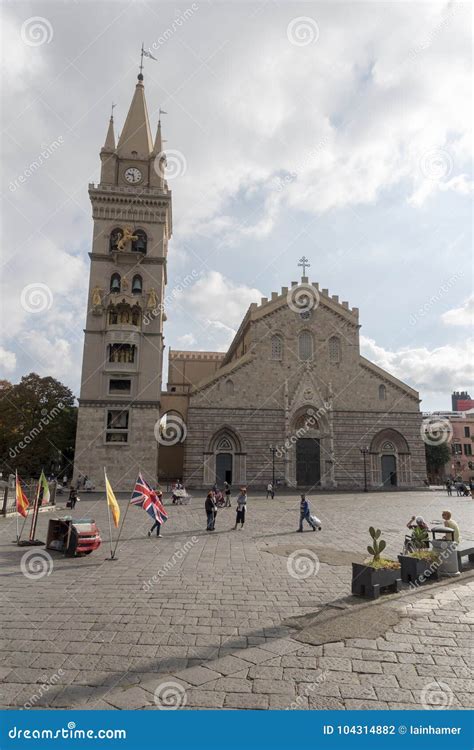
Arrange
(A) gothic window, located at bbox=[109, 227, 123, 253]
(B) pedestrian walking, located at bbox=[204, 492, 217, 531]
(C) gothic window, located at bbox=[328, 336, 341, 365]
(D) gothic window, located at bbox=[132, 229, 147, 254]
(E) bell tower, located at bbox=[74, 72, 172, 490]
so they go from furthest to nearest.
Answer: (C) gothic window, located at bbox=[328, 336, 341, 365] < (D) gothic window, located at bbox=[132, 229, 147, 254] < (A) gothic window, located at bbox=[109, 227, 123, 253] < (E) bell tower, located at bbox=[74, 72, 172, 490] < (B) pedestrian walking, located at bbox=[204, 492, 217, 531]

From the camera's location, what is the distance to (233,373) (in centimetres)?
4094

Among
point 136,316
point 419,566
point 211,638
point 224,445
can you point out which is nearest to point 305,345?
point 224,445

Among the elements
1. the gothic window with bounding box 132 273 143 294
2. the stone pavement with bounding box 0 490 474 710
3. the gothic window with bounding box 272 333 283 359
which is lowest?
the stone pavement with bounding box 0 490 474 710

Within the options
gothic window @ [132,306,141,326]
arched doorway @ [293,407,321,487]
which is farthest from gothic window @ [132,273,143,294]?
arched doorway @ [293,407,321,487]

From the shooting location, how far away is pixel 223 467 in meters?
39.2

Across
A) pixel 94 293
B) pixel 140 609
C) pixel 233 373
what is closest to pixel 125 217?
pixel 94 293

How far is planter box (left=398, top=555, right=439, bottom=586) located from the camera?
9.13 m

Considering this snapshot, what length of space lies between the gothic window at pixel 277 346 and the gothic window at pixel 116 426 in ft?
46.4

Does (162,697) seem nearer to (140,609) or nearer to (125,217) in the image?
(140,609)

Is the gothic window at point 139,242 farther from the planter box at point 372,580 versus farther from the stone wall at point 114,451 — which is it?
the planter box at point 372,580

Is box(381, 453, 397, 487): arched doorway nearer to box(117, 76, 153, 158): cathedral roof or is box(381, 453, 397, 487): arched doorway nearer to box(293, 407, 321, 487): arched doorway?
box(293, 407, 321, 487): arched doorway

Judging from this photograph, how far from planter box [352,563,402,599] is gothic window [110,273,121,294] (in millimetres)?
35109

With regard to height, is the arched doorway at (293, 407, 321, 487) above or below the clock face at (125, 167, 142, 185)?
below

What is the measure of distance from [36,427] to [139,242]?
61.3ft
